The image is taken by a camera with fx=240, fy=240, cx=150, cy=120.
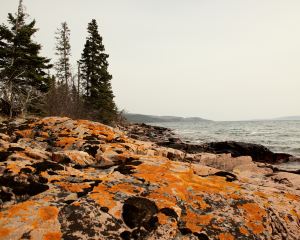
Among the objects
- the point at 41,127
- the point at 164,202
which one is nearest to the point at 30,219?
the point at 164,202

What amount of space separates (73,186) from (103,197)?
1.74 ft

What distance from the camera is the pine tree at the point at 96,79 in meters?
31.6

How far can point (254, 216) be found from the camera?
3.10 metres

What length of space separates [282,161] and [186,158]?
11.4m

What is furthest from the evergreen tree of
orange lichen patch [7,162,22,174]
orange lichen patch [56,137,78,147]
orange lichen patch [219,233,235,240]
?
orange lichen patch [219,233,235,240]

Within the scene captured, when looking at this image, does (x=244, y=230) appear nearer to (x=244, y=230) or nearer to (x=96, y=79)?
(x=244, y=230)

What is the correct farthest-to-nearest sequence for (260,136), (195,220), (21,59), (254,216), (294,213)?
(260,136) → (21,59) → (294,213) → (254,216) → (195,220)

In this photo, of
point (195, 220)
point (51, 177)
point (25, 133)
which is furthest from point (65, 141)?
point (195, 220)

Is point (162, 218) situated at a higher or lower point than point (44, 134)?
lower

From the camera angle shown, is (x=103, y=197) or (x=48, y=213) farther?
(x=103, y=197)

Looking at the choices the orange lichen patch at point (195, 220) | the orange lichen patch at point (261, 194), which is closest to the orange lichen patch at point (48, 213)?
the orange lichen patch at point (195, 220)

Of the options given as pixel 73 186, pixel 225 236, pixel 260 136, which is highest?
pixel 73 186

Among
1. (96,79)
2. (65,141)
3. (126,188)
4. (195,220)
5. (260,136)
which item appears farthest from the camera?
(260,136)

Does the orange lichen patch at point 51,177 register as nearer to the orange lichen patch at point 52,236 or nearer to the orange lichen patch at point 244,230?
the orange lichen patch at point 52,236
